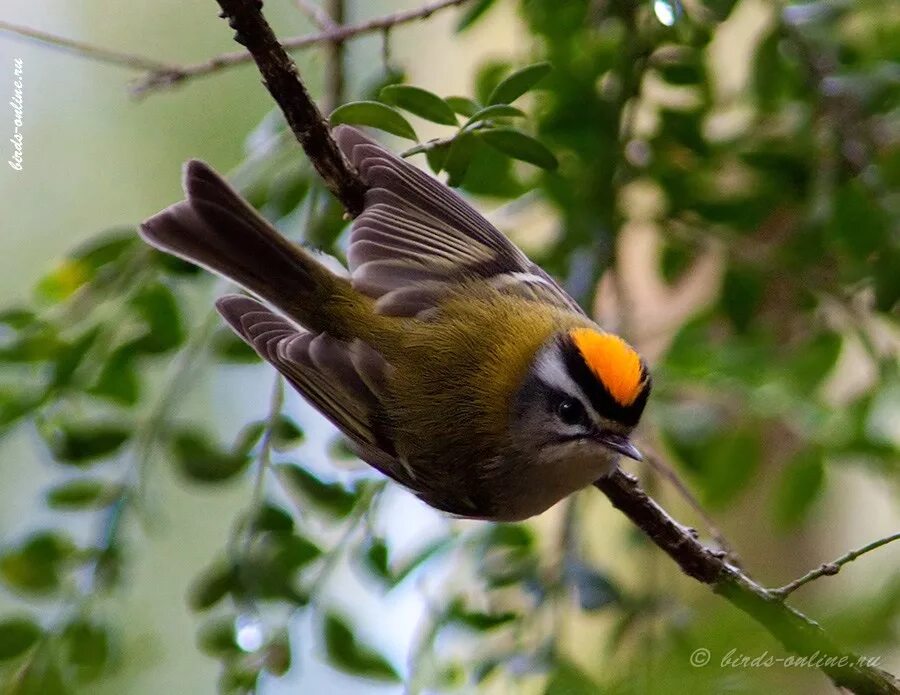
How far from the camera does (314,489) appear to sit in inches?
49.8

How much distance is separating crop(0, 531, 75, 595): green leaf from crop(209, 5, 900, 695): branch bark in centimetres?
58

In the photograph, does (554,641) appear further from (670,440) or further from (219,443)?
(219,443)

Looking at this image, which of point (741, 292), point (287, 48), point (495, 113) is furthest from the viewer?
point (741, 292)

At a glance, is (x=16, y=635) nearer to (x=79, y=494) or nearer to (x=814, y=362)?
(x=79, y=494)

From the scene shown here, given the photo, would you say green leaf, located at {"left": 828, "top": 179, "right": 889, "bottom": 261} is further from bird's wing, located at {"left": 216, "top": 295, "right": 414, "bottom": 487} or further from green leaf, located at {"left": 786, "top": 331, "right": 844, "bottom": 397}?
bird's wing, located at {"left": 216, "top": 295, "right": 414, "bottom": 487}

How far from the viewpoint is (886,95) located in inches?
52.0

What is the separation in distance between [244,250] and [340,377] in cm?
19

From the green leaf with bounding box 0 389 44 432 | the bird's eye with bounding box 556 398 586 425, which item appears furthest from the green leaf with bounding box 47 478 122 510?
A: the bird's eye with bounding box 556 398 586 425

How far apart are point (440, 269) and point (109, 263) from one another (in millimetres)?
421

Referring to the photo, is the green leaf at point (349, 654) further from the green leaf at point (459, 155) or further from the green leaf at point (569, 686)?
the green leaf at point (459, 155)

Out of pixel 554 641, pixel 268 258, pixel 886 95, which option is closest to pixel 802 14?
pixel 886 95

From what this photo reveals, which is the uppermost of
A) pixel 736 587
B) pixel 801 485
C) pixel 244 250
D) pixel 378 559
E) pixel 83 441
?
pixel 244 250

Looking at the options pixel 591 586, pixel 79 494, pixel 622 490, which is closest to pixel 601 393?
pixel 622 490

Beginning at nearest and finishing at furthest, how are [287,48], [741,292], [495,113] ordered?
[495,113] < [287,48] < [741,292]
